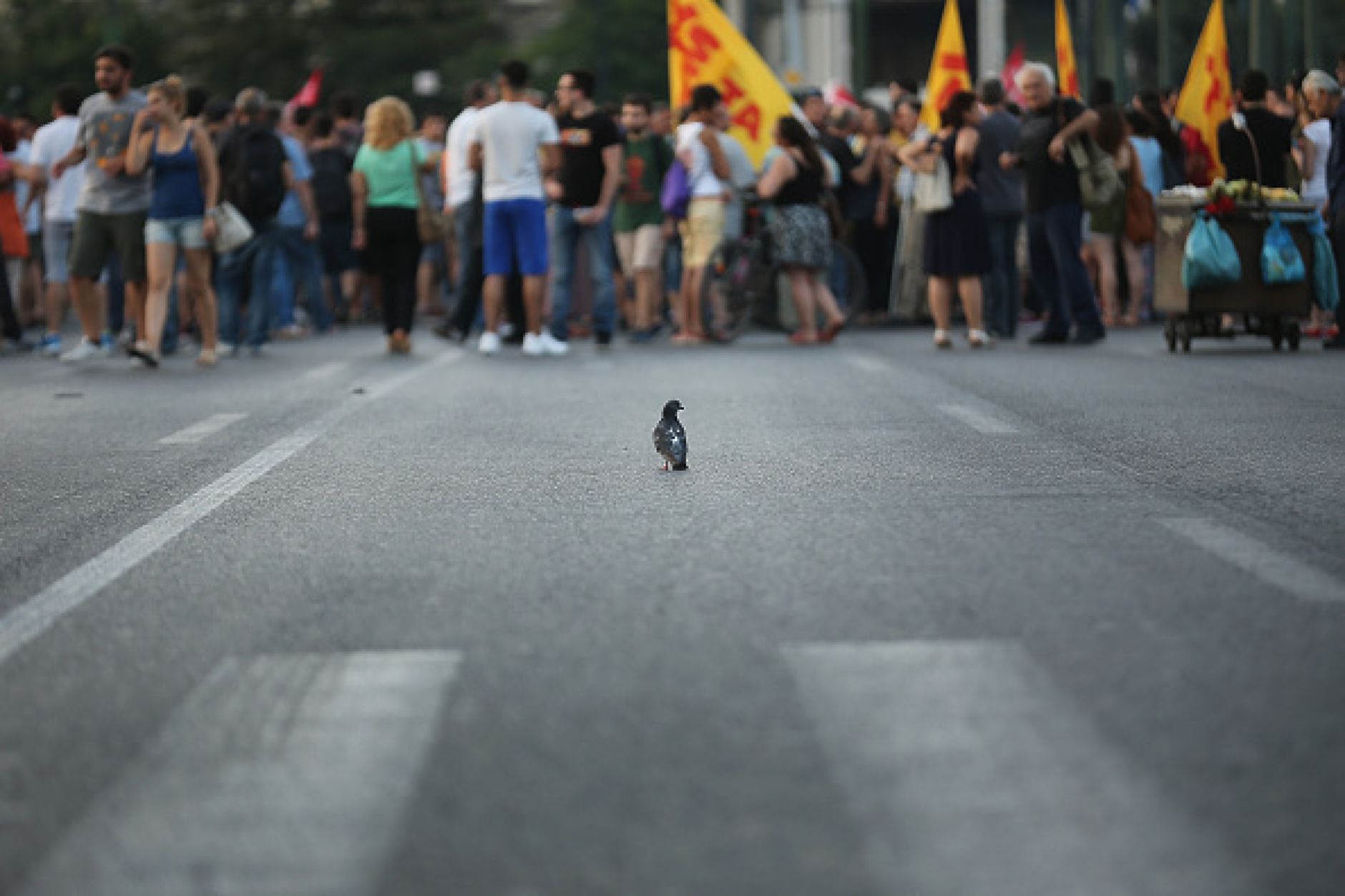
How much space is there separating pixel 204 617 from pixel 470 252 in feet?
44.8

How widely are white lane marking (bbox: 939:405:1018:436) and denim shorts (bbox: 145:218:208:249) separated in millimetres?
6119

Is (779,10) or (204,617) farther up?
(779,10)

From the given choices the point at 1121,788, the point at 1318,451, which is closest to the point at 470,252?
the point at 1318,451

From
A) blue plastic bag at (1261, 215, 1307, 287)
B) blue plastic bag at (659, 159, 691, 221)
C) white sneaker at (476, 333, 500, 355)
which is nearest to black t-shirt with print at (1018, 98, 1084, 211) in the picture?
blue plastic bag at (1261, 215, 1307, 287)

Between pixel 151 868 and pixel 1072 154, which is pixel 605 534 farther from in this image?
pixel 1072 154

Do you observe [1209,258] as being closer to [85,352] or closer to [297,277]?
[85,352]

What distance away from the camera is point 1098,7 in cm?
7762

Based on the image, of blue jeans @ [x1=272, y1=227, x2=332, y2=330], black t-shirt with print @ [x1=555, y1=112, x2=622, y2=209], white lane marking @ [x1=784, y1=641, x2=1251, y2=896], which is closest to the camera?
white lane marking @ [x1=784, y1=641, x2=1251, y2=896]

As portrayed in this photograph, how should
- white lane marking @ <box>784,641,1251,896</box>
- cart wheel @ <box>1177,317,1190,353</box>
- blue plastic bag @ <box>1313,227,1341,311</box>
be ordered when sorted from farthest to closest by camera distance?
cart wheel @ <box>1177,317,1190,353</box> < blue plastic bag @ <box>1313,227,1341,311</box> < white lane marking @ <box>784,641,1251,896</box>

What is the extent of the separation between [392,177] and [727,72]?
4.91m

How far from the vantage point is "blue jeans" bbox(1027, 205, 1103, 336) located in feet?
59.5

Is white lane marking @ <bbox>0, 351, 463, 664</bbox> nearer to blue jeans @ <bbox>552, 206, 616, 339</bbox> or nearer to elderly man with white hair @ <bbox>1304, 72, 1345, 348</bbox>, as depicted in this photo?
blue jeans @ <bbox>552, 206, 616, 339</bbox>

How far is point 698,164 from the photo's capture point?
61.8 ft

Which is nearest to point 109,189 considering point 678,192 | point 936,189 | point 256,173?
point 256,173
